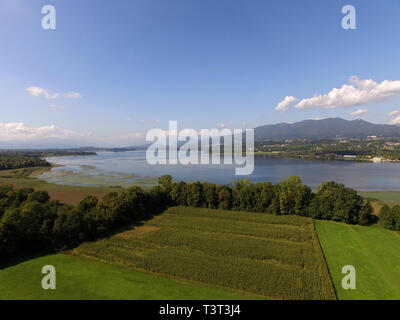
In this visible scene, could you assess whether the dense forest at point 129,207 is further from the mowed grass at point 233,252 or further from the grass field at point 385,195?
the grass field at point 385,195

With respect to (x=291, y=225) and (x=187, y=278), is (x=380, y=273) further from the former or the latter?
(x=187, y=278)

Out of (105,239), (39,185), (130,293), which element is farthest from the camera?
(39,185)

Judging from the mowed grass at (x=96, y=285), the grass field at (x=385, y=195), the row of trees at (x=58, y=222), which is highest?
the row of trees at (x=58, y=222)

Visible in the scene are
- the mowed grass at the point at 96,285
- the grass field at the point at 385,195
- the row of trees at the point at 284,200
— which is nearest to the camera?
the mowed grass at the point at 96,285

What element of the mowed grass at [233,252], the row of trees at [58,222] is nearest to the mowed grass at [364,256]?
the mowed grass at [233,252]

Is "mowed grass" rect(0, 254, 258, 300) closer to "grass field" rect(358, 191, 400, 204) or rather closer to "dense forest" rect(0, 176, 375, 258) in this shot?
"dense forest" rect(0, 176, 375, 258)

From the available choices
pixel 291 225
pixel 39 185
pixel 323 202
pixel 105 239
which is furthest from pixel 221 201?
pixel 39 185

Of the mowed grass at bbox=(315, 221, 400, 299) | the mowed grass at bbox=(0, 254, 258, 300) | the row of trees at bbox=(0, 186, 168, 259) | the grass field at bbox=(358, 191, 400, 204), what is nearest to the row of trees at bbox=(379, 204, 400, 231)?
the mowed grass at bbox=(315, 221, 400, 299)
